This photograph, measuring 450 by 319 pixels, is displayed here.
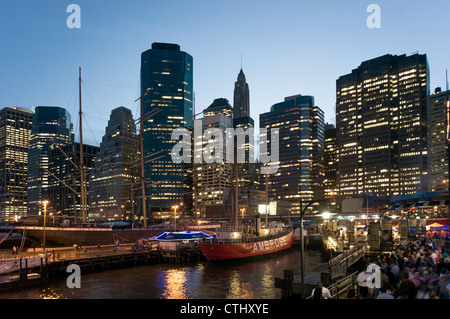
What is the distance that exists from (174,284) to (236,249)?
1478 centimetres

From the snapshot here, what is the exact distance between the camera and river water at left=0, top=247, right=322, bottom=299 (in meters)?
26.8

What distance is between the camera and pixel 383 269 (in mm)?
16812

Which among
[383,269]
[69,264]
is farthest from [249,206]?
[383,269]

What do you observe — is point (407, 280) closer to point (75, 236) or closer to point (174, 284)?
point (174, 284)

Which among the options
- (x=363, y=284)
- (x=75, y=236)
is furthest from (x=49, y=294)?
(x=75, y=236)

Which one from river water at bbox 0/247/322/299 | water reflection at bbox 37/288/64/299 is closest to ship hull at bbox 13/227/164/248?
river water at bbox 0/247/322/299

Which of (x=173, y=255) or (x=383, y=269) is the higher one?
(x=383, y=269)

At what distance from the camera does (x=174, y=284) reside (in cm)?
3134

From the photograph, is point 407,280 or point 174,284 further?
point 174,284

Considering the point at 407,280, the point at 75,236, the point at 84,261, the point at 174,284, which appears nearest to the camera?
the point at 407,280

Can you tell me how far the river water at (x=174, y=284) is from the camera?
1056 inches
